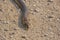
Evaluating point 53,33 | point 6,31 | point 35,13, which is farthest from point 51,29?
point 6,31

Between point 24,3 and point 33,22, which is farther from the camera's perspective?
point 24,3

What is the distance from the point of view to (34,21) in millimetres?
5836

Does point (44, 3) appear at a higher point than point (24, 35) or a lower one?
higher

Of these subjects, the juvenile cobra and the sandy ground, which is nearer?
the sandy ground

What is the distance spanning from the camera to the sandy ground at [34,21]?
5461mm

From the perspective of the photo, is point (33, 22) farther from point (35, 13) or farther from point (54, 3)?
point (54, 3)

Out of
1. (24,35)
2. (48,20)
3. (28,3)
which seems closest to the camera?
(24,35)

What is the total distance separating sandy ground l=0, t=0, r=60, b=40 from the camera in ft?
17.9

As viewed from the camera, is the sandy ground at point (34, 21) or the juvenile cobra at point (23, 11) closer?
the sandy ground at point (34, 21)

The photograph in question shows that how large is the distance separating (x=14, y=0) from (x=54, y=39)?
4.96ft

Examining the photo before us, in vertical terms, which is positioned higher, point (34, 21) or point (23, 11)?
point (23, 11)

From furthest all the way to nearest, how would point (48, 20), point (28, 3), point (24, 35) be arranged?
point (28, 3)
point (48, 20)
point (24, 35)

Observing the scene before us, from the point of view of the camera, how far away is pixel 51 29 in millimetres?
5703

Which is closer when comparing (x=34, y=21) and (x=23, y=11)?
(x=34, y=21)
